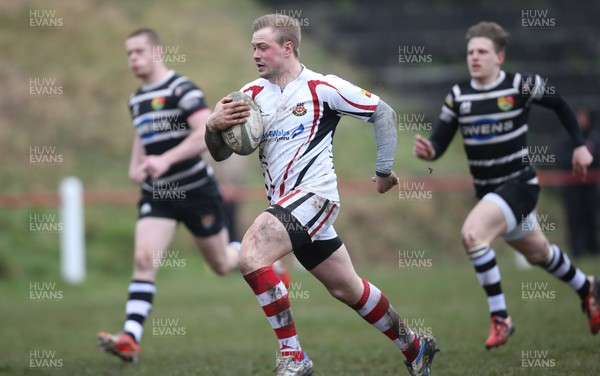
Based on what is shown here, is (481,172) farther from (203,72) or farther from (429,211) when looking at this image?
(203,72)

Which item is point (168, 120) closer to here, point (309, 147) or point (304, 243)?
point (309, 147)

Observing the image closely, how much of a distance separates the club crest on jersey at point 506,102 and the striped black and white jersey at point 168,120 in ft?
8.39

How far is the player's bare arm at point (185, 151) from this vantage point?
25.1 feet

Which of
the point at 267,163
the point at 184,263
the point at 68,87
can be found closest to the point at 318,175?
the point at 267,163

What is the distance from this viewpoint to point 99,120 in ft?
63.2

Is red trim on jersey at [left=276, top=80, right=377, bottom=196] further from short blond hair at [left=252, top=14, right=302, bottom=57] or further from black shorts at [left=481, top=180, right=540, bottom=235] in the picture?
black shorts at [left=481, top=180, right=540, bottom=235]

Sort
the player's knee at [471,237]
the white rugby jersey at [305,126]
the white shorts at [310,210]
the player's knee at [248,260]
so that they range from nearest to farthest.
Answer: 1. the player's knee at [248,260]
2. the white shorts at [310,210]
3. the white rugby jersey at [305,126]
4. the player's knee at [471,237]

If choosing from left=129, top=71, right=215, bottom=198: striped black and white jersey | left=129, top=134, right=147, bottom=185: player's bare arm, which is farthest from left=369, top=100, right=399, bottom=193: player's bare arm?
left=129, top=134, right=147, bottom=185: player's bare arm

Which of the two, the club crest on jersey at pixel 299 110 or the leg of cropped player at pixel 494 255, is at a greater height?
the club crest on jersey at pixel 299 110

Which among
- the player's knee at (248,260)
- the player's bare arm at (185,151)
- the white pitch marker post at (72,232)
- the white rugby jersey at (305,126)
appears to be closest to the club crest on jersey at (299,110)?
the white rugby jersey at (305,126)

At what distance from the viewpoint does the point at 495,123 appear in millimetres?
7441

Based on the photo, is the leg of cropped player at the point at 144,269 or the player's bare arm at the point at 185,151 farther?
the player's bare arm at the point at 185,151

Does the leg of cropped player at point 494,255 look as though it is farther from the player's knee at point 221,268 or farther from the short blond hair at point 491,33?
the player's knee at point 221,268

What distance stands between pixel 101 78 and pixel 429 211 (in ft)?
25.6
